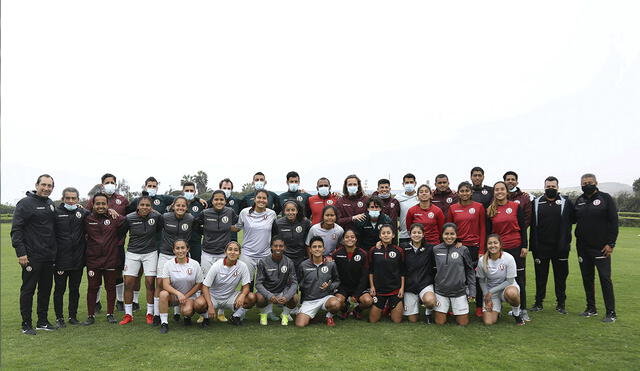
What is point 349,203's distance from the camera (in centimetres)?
773

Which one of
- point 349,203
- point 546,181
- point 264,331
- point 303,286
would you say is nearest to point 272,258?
point 303,286

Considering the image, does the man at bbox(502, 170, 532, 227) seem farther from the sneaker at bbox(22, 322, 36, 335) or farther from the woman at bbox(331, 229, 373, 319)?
the sneaker at bbox(22, 322, 36, 335)

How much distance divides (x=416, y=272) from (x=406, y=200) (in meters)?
1.40

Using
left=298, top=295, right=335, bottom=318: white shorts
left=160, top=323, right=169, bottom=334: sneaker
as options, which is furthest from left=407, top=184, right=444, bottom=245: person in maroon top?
left=160, top=323, right=169, bottom=334: sneaker

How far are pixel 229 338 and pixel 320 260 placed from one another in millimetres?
1830

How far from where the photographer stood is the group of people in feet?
21.4

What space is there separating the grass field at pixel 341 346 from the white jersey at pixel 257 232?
113 centimetres

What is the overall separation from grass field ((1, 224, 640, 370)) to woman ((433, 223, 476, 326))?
1.07 feet

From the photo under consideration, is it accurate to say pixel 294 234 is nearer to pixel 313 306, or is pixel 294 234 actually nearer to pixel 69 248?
pixel 313 306

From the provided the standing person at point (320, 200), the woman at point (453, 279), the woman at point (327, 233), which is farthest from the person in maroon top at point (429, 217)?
the standing person at point (320, 200)

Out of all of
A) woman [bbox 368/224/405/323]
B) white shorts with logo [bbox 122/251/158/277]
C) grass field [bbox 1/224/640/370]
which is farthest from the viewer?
white shorts with logo [bbox 122/251/158/277]

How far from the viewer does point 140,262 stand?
703 cm

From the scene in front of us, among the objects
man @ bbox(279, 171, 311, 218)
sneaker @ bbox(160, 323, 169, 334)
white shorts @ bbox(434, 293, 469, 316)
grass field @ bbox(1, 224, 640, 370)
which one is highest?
man @ bbox(279, 171, 311, 218)

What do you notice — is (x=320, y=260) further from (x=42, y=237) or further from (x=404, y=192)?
(x=42, y=237)
